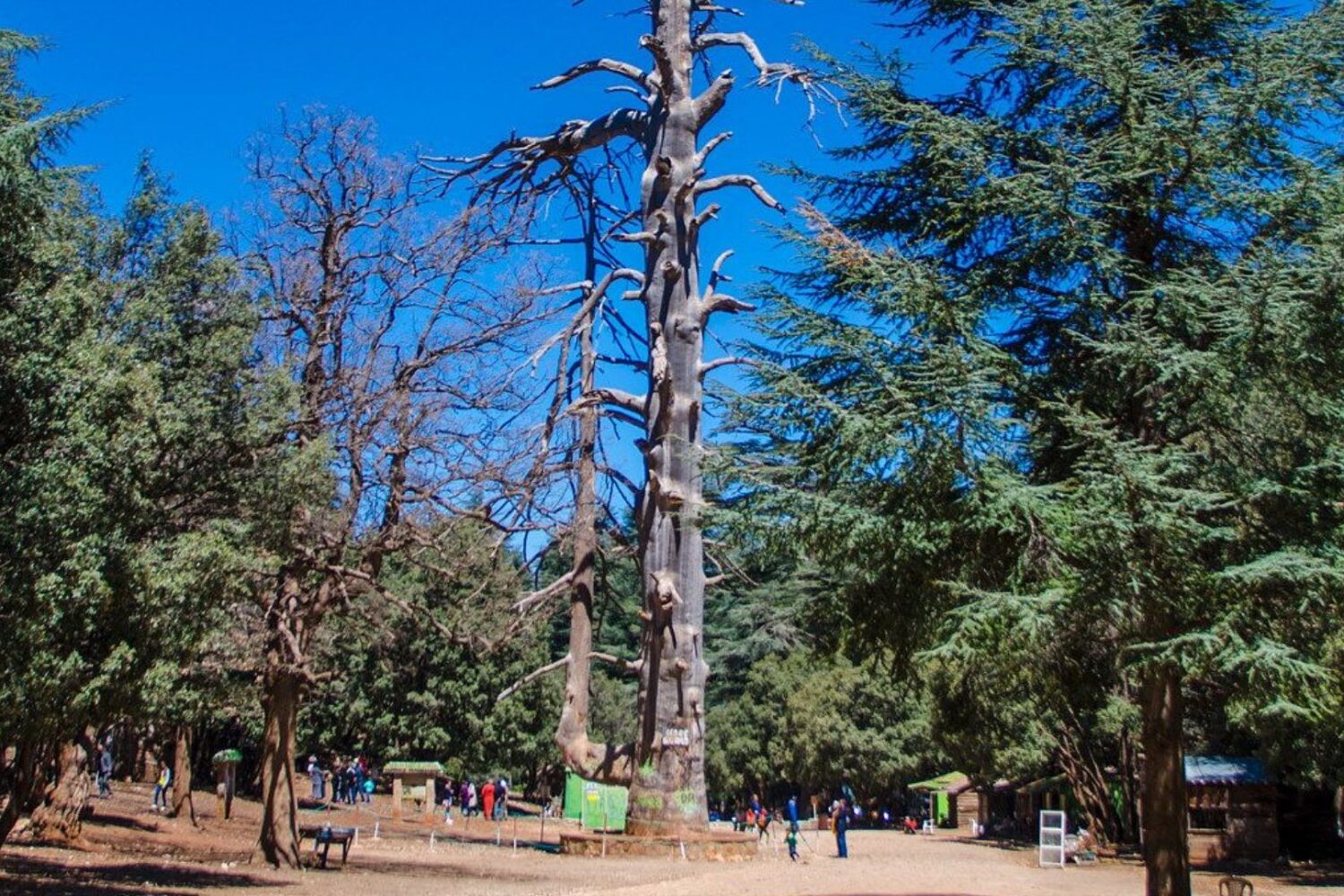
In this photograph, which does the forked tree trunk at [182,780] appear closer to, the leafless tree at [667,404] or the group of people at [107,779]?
the group of people at [107,779]

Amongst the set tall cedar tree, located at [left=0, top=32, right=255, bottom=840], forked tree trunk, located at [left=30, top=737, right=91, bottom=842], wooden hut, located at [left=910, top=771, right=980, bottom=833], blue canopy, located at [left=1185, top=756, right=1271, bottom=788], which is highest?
tall cedar tree, located at [left=0, top=32, right=255, bottom=840]

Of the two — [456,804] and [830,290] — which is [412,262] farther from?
[456,804]

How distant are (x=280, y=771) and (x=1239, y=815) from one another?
2485 centimetres

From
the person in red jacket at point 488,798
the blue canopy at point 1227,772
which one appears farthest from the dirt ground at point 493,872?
the person in red jacket at point 488,798

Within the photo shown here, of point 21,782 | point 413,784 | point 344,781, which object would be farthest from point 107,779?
point 21,782

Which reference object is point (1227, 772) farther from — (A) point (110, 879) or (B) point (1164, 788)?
(A) point (110, 879)

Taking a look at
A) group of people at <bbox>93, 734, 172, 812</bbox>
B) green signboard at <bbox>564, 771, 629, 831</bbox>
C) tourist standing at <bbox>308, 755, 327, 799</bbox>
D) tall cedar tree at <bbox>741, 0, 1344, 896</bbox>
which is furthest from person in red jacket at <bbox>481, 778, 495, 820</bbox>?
tall cedar tree at <bbox>741, 0, 1344, 896</bbox>

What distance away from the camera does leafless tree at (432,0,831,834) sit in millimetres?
16453

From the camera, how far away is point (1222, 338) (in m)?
9.87

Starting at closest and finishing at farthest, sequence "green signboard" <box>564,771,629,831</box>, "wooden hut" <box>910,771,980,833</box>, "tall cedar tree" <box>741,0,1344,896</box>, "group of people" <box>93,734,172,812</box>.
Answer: "tall cedar tree" <box>741,0,1344,896</box> → "green signboard" <box>564,771,629,831</box> → "group of people" <box>93,734,172,812</box> → "wooden hut" <box>910,771,980,833</box>

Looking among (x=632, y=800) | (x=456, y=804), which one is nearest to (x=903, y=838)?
(x=456, y=804)

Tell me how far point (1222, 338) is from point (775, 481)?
4020 millimetres

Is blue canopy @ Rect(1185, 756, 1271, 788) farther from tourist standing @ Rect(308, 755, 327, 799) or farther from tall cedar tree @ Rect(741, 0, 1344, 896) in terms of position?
tourist standing @ Rect(308, 755, 327, 799)

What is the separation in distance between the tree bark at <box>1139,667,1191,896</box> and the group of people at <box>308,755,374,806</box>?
1282 inches
